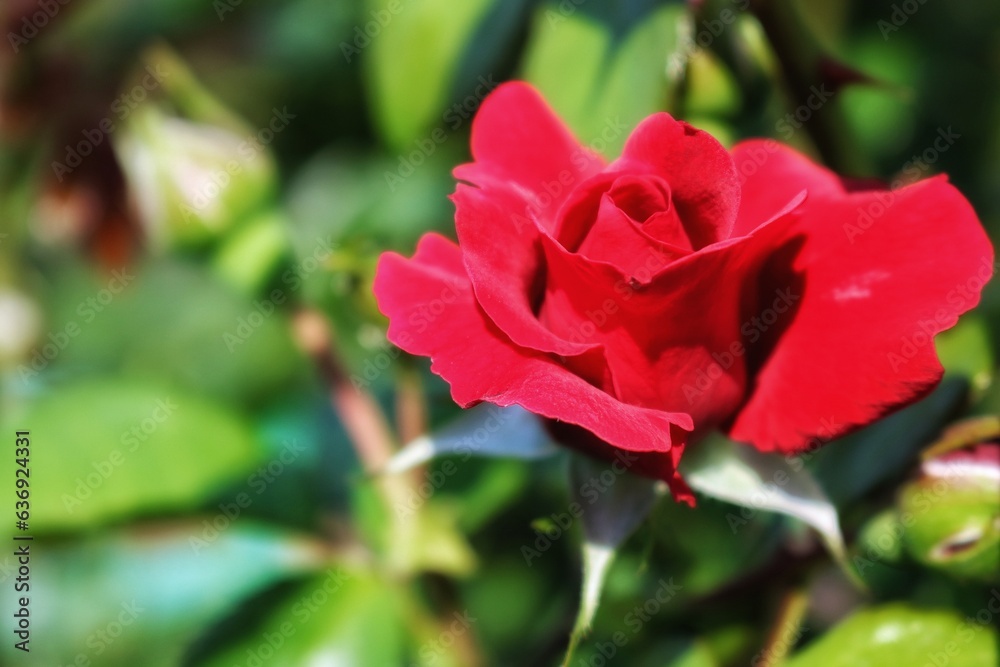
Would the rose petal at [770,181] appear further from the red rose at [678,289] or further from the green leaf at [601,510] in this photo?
the green leaf at [601,510]

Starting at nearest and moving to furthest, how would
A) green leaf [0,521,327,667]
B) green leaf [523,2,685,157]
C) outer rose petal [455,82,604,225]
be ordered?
1. outer rose petal [455,82,604,225]
2. green leaf [523,2,685,157]
3. green leaf [0,521,327,667]

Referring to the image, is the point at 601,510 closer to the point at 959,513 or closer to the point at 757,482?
the point at 757,482

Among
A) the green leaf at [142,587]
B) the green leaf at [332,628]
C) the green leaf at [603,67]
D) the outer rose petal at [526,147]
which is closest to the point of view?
the outer rose petal at [526,147]

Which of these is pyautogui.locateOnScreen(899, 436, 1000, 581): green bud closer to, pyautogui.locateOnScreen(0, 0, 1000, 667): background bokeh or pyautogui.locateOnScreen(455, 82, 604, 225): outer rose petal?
pyautogui.locateOnScreen(0, 0, 1000, 667): background bokeh

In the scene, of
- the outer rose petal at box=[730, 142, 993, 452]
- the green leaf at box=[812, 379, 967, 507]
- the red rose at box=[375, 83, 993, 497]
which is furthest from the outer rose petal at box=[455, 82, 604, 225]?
the green leaf at box=[812, 379, 967, 507]

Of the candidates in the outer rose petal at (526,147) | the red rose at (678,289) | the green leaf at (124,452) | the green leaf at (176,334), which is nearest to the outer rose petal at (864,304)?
the red rose at (678,289)

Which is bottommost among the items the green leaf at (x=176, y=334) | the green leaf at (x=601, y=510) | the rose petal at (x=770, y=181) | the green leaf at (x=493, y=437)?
the green leaf at (x=176, y=334)
